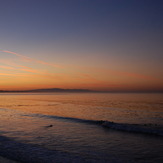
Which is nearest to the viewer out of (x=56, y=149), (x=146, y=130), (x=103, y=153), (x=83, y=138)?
(x=103, y=153)

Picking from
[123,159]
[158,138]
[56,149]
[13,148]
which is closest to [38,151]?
[56,149]

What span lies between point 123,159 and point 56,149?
15.9 feet

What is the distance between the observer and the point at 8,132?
17.2m

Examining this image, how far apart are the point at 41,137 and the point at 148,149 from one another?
9.29 metres

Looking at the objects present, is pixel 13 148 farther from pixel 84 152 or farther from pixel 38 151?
pixel 84 152

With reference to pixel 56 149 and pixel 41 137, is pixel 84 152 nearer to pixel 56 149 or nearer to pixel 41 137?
pixel 56 149

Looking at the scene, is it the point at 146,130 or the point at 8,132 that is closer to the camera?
the point at 8,132

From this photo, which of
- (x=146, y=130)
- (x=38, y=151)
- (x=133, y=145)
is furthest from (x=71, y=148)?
(x=146, y=130)

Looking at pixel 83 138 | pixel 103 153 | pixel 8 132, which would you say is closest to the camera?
pixel 103 153

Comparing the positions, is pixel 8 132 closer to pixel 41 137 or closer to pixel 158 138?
pixel 41 137

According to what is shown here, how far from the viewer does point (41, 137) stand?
1535 centimetres

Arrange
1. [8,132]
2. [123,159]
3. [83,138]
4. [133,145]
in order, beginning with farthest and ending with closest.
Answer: [8,132] → [83,138] → [133,145] → [123,159]

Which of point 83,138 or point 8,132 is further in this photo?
point 8,132

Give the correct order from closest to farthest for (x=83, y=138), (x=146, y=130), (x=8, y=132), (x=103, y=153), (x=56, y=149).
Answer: (x=103, y=153) < (x=56, y=149) < (x=83, y=138) < (x=8, y=132) < (x=146, y=130)
